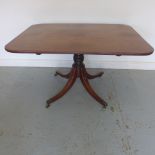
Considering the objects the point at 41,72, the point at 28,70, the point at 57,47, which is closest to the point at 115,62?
the point at 41,72

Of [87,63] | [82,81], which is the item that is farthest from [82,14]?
[82,81]

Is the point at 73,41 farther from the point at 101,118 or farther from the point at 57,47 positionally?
the point at 101,118

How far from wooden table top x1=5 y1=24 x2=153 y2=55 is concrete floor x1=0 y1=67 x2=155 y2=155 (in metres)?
0.64

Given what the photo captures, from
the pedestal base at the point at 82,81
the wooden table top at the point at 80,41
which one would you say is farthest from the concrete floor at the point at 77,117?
the wooden table top at the point at 80,41

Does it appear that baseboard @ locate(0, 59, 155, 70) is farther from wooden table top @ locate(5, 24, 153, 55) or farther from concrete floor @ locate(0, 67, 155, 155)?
wooden table top @ locate(5, 24, 153, 55)

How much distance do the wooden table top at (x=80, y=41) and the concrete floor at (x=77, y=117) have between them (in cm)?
64

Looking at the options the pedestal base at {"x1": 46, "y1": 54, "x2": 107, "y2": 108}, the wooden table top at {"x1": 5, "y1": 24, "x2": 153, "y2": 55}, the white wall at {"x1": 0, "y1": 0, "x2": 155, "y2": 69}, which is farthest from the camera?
the white wall at {"x1": 0, "y1": 0, "x2": 155, "y2": 69}

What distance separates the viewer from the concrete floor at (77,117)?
1518 millimetres

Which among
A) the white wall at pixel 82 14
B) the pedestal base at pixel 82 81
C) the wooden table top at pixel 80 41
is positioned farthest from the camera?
the white wall at pixel 82 14

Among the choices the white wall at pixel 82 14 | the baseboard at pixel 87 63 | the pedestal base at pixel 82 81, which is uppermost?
the white wall at pixel 82 14

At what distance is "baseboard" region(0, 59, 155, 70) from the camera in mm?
2646

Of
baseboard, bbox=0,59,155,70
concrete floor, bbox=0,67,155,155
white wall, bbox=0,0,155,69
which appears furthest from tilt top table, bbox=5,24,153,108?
baseboard, bbox=0,59,155,70

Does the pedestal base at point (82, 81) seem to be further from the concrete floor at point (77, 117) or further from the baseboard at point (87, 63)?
the baseboard at point (87, 63)

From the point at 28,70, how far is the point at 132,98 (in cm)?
138
